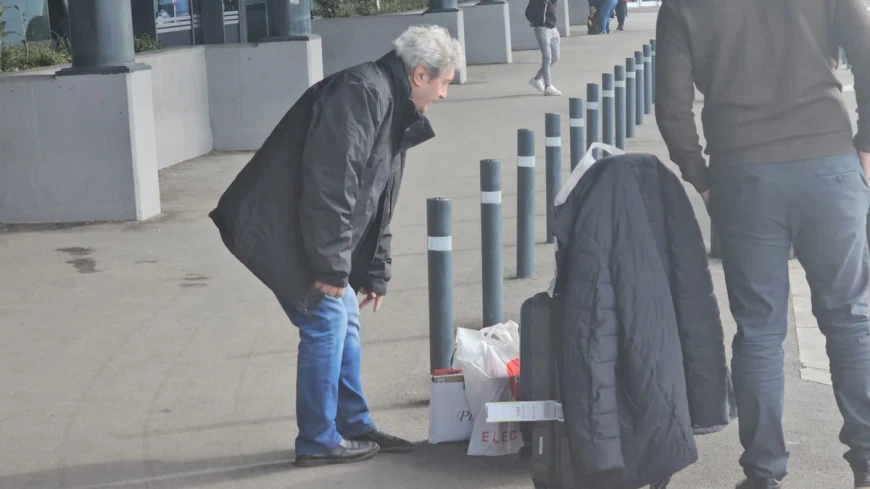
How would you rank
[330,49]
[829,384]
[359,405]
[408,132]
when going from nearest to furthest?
[408,132]
[359,405]
[829,384]
[330,49]

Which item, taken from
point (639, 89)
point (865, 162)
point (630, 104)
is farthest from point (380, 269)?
point (639, 89)

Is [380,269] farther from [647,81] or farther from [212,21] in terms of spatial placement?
[212,21]

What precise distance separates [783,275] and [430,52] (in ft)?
4.71

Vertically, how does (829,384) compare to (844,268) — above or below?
below

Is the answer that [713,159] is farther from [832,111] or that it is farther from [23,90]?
[23,90]

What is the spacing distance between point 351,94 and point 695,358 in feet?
4.77

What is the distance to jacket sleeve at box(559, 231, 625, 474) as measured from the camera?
4129mm

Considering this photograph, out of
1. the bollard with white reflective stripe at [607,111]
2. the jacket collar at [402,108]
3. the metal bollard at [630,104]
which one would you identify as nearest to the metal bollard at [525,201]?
the jacket collar at [402,108]

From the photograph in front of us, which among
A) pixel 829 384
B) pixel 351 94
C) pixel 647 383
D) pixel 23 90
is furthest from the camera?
pixel 23 90

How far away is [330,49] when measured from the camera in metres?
21.4

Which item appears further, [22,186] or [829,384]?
[22,186]

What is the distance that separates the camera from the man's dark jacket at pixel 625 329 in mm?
4137

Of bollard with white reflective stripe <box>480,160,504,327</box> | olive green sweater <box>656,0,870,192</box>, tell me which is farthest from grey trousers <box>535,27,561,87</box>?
olive green sweater <box>656,0,870,192</box>

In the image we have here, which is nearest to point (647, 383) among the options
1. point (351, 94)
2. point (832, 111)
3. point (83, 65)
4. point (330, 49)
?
point (832, 111)
